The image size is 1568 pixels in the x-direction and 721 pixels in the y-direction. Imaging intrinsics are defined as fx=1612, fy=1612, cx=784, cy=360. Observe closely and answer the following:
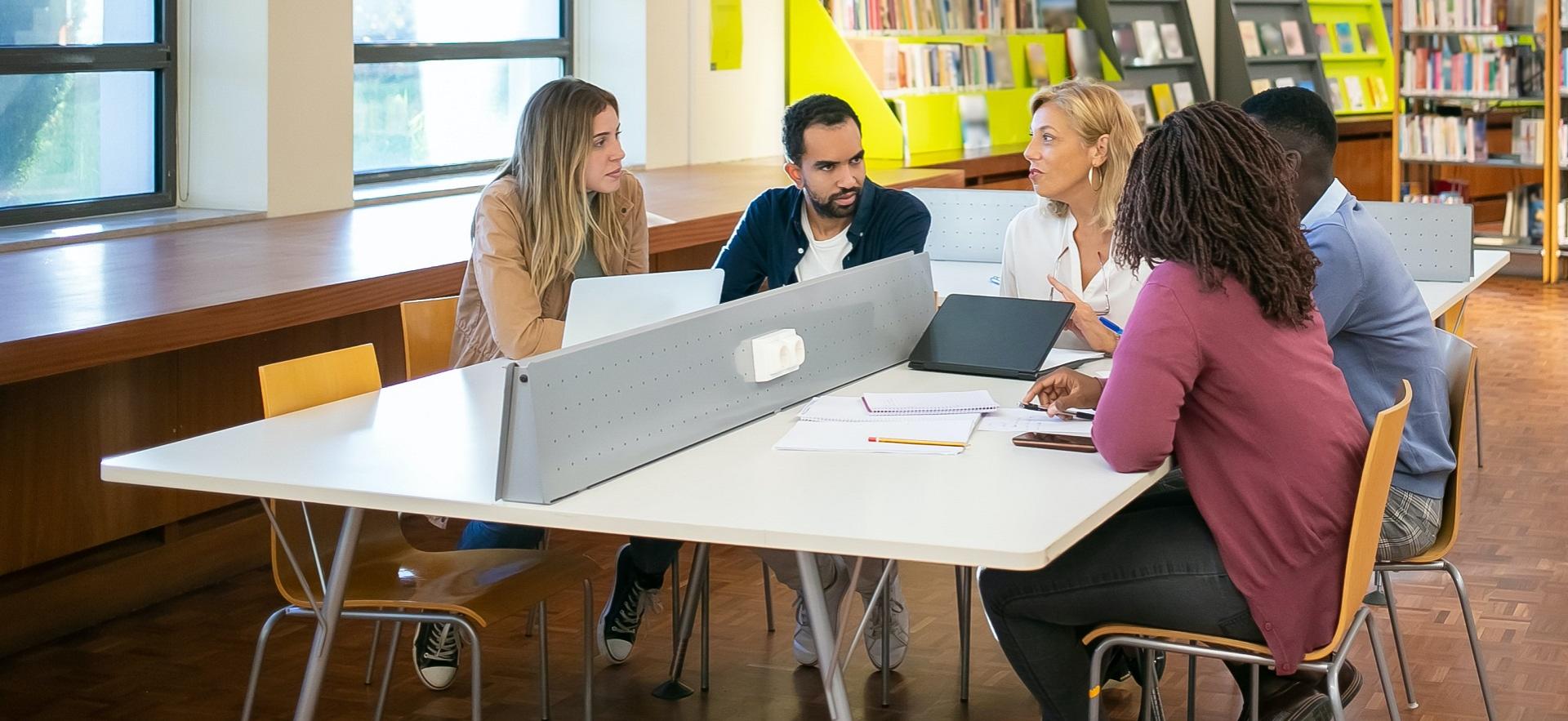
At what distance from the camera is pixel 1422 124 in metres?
9.27

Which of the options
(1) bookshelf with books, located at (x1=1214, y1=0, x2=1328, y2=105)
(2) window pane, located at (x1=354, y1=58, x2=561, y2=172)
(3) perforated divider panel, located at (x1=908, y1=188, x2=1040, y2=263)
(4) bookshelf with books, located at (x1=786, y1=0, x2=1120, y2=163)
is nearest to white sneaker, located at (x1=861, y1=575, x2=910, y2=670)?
(3) perforated divider panel, located at (x1=908, y1=188, x2=1040, y2=263)

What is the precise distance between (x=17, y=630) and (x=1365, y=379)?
2810 millimetres

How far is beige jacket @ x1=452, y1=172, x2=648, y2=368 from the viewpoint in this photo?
10.6ft

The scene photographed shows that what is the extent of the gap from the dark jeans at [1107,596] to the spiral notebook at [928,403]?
1.01 ft

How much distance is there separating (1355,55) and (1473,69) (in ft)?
8.30

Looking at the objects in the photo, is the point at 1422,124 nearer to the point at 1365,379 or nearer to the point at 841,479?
the point at 1365,379

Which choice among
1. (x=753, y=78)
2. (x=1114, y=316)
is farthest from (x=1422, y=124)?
(x=1114, y=316)

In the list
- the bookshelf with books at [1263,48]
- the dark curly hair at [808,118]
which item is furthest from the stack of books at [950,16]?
the dark curly hair at [808,118]

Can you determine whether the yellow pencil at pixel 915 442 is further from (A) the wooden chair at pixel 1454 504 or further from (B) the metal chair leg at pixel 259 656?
(B) the metal chair leg at pixel 259 656

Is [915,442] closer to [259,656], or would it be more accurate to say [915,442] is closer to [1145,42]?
[259,656]

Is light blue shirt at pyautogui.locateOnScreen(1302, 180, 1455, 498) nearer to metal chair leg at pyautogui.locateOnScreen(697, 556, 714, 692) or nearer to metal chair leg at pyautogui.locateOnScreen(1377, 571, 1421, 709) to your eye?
metal chair leg at pyautogui.locateOnScreen(1377, 571, 1421, 709)

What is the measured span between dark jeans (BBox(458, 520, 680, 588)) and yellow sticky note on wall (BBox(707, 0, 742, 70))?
14.8ft

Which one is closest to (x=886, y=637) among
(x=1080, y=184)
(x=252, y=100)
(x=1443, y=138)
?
(x=1080, y=184)

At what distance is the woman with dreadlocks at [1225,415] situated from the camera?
7.09 ft
